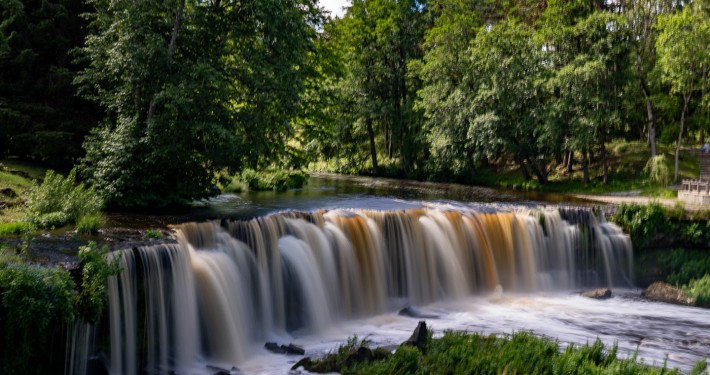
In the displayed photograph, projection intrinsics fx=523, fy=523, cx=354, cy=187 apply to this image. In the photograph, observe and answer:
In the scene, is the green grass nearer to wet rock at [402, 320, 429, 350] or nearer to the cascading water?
wet rock at [402, 320, 429, 350]

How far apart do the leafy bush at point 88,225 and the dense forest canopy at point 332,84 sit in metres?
4.36

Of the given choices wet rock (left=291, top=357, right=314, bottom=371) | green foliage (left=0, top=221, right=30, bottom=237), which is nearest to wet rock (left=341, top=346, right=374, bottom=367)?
wet rock (left=291, top=357, right=314, bottom=371)

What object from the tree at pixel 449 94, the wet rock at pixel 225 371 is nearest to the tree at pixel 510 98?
the tree at pixel 449 94

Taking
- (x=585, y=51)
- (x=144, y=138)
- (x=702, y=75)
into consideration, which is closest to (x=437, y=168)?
(x=585, y=51)

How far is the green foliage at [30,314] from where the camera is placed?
8016mm

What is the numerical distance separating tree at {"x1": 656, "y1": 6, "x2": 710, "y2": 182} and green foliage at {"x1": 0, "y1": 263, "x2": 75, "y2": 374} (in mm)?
31331

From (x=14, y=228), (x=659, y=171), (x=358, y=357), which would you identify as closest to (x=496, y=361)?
(x=358, y=357)

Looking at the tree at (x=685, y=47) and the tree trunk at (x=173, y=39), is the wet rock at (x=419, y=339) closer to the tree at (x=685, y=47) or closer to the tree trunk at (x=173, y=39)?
the tree trunk at (x=173, y=39)

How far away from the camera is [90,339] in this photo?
9.79m

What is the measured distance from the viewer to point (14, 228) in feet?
41.3

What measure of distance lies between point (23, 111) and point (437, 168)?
98.7ft

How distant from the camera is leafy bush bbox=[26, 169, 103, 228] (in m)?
13.7

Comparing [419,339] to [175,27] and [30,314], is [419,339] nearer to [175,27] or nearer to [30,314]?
[30,314]

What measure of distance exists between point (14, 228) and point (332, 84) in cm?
3290
